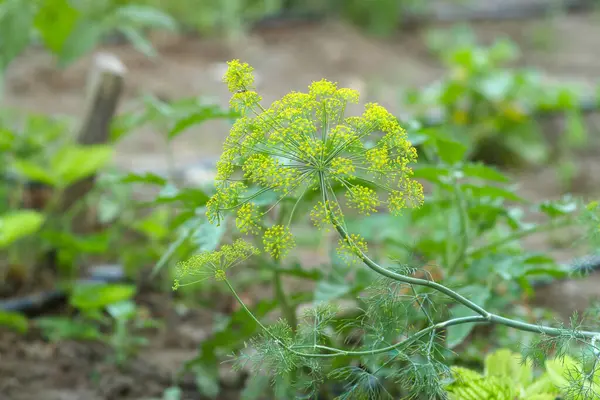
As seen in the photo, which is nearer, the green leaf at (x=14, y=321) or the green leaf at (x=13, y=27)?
the green leaf at (x=14, y=321)

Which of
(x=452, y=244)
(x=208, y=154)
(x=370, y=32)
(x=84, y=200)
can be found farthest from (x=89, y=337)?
(x=370, y=32)

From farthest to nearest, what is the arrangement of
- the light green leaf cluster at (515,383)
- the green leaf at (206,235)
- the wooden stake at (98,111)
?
the wooden stake at (98,111)
the green leaf at (206,235)
the light green leaf cluster at (515,383)

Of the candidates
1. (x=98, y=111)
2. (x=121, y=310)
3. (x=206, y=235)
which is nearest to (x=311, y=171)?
(x=206, y=235)

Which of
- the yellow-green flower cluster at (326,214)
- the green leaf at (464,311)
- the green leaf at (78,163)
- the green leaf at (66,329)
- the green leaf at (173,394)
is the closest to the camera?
the yellow-green flower cluster at (326,214)

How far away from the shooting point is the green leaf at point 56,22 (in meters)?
3.10

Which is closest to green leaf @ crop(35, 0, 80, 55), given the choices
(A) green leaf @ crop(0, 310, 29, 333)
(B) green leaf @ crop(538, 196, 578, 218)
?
(A) green leaf @ crop(0, 310, 29, 333)

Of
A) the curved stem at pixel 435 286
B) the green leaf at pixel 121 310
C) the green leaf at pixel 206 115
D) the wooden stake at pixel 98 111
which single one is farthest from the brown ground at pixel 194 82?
the curved stem at pixel 435 286

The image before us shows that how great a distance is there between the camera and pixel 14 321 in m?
2.44

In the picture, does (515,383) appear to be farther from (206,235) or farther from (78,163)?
(78,163)

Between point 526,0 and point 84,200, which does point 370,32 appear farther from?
point 84,200

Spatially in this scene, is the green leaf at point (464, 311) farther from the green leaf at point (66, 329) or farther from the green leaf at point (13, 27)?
the green leaf at point (13, 27)

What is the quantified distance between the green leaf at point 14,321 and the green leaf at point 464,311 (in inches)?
55.7

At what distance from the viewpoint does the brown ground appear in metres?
2.31

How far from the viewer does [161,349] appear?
8.48ft
